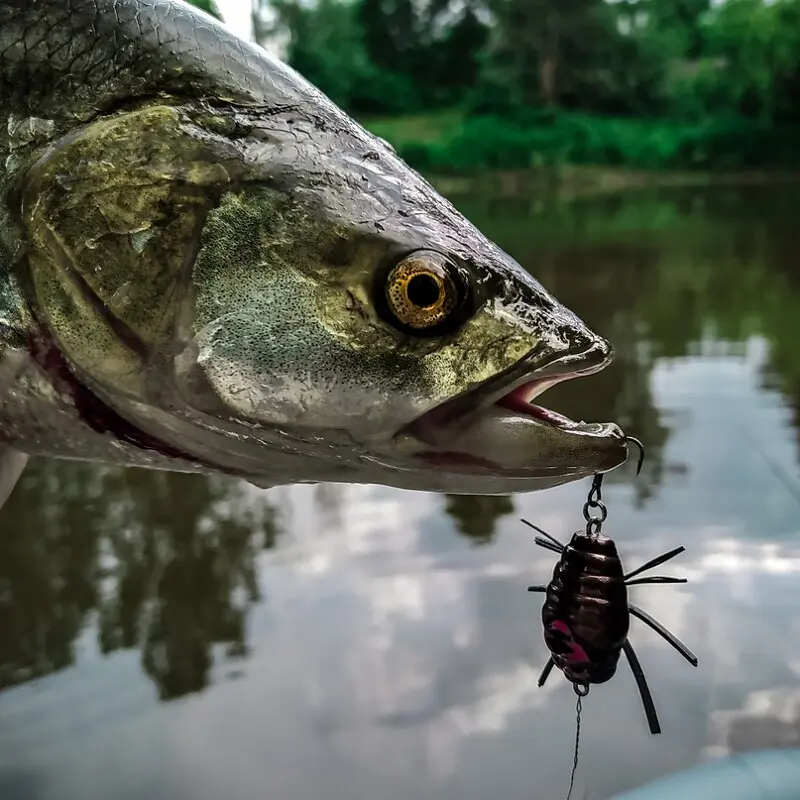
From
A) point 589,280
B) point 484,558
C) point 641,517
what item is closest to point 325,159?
point 484,558

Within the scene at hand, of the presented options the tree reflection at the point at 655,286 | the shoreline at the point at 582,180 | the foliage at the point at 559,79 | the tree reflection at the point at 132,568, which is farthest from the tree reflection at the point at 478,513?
the foliage at the point at 559,79

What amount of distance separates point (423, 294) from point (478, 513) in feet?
11.8

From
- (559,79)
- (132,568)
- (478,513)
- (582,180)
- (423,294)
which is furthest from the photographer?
(559,79)

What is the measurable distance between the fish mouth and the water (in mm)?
2017

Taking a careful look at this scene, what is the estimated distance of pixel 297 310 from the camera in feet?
3.92

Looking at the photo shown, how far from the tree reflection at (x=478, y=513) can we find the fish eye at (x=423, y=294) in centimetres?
323

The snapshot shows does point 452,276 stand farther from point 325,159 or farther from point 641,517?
point 641,517

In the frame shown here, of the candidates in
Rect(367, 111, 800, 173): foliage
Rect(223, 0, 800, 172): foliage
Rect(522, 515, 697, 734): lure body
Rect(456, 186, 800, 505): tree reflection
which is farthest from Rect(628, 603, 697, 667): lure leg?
Rect(367, 111, 800, 173): foliage

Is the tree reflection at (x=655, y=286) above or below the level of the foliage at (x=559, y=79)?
below

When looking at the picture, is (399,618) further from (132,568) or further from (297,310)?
(297,310)

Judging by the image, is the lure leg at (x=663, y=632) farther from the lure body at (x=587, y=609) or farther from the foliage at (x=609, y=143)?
the foliage at (x=609, y=143)

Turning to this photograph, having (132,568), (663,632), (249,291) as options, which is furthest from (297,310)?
(132,568)

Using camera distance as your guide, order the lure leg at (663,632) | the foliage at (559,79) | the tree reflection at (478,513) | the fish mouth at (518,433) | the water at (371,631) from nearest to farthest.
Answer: the fish mouth at (518,433), the lure leg at (663,632), the water at (371,631), the tree reflection at (478,513), the foliage at (559,79)

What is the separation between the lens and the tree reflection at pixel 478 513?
174 inches
